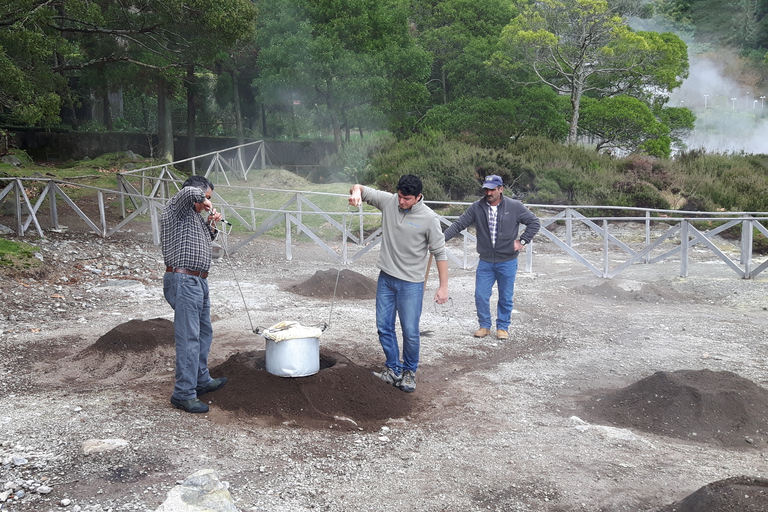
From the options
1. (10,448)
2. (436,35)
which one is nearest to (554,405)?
(10,448)

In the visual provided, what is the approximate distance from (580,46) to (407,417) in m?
22.1

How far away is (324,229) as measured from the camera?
53.9ft

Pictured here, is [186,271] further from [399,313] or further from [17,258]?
[17,258]

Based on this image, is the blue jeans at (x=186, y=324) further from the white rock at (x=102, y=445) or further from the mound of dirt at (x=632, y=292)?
the mound of dirt at (x=632, y=292)

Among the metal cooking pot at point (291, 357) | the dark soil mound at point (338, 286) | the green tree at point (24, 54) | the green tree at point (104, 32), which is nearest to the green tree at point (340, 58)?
the green tree at point (104, 32)

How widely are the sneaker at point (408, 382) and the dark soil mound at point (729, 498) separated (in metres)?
2.36

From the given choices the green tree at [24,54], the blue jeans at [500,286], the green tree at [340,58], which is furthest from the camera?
the green tree at [340,58]

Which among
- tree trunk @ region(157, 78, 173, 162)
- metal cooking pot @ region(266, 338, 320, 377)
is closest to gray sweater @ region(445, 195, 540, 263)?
metal cooking pot @ region(266, 338, 320, 377)

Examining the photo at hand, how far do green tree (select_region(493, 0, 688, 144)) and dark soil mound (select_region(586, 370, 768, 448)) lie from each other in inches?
791

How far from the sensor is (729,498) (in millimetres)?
3373

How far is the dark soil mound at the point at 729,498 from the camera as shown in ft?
10.9

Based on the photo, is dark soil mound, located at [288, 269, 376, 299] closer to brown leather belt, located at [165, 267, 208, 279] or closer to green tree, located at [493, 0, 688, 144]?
brown leather belt, located at [165, 267, 208, 279]

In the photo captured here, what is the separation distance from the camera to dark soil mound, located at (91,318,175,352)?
634 centimetres

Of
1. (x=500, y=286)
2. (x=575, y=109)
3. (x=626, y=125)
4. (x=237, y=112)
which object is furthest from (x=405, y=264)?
(x=237, y=112)
